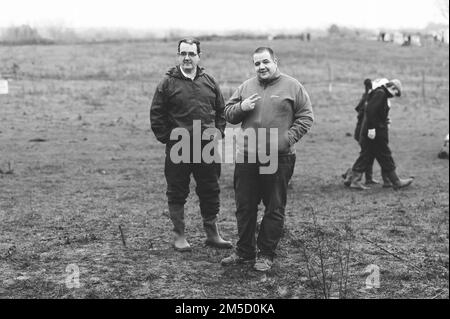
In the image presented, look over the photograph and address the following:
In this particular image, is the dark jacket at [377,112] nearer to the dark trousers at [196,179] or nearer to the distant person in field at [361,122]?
the distant person in field at [361,122]

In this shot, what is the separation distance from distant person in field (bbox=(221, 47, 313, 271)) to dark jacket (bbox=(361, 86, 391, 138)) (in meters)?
4.65

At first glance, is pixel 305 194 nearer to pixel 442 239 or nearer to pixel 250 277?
pixel 442 239

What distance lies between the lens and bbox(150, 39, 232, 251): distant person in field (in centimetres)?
592

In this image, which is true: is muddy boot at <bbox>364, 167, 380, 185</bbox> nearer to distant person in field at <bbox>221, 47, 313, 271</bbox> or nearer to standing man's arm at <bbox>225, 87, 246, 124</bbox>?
distant person in field at <bbox>221, 47, 313, 271</bbox>

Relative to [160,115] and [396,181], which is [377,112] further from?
[160,115]

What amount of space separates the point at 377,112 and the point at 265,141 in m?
5.01

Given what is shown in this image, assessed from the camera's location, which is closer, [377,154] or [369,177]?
[377,154]

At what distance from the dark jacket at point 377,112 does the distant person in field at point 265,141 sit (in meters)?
4.65

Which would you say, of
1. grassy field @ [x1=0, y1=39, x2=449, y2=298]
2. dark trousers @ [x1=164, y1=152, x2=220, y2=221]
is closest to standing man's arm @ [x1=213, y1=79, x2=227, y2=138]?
dark trousers @ [x1=164, y1=152, x2=220, y2=221]

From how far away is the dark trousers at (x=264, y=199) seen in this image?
555cm

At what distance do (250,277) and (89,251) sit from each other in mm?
1722

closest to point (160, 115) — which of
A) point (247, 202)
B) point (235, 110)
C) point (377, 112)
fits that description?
point (235, 110)

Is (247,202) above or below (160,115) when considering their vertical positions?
below

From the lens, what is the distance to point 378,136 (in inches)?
401
